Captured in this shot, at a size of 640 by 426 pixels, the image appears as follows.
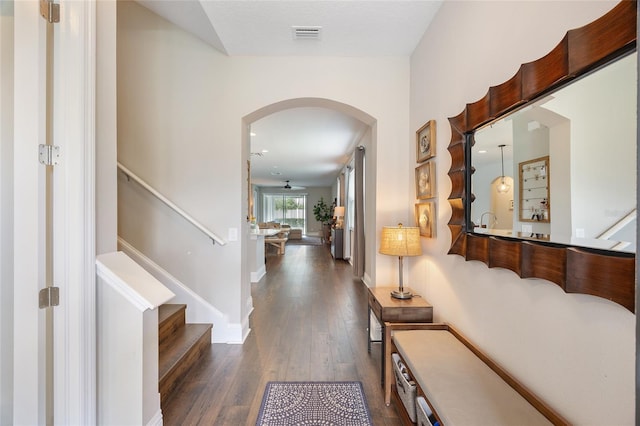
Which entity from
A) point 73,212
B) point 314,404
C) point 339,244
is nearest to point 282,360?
point 314,404

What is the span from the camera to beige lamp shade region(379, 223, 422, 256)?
2.19 metres

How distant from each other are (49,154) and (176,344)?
1.77 metres

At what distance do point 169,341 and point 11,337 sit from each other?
1.22 m

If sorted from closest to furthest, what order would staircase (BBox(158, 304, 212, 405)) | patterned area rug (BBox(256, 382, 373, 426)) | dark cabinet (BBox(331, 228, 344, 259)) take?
patterned area rug (BBox(256, 382, 373, 426)) < staircase (BBox(158, 304, 212, 405)) < dark cabinet (BBox(331, 228, 344, 259))

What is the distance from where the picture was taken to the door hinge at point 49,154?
1263 mm

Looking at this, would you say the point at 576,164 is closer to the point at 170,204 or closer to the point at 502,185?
the point at 502,185

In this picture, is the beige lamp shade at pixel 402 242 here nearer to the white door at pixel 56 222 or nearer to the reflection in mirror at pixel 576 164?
the reflection in mirror at pixel 576 164

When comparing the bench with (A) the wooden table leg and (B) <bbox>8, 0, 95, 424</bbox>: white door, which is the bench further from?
(B) <bbox>8, 0, 95, 424</bbox>: white door

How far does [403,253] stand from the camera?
7.14ft

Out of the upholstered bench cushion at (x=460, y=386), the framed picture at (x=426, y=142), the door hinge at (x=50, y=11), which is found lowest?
the upholstered bench cushion at (x=460, y=386)

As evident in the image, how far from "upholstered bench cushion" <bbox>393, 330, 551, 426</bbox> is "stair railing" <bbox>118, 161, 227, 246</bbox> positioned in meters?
1.91

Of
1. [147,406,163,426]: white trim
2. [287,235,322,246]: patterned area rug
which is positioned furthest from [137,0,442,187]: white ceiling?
[287,235,322,246]: patterned area rug

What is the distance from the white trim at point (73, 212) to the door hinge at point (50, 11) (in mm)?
25

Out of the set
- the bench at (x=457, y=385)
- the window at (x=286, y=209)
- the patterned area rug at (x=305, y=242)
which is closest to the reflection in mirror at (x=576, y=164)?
the bench at (x=457, y=385)
